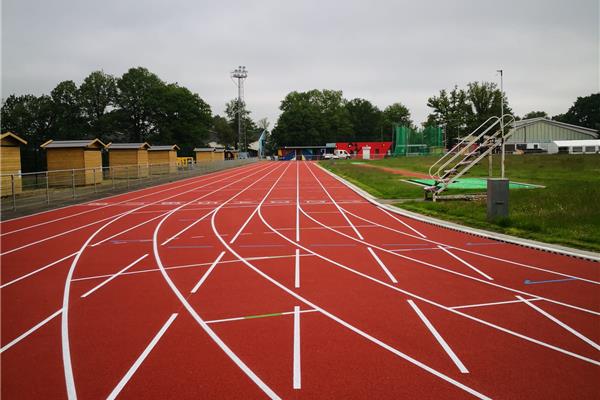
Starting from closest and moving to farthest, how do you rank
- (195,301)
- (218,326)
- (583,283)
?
1. (218,326)
2. (195,301)
3. (583,283)

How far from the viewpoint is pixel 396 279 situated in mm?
7965

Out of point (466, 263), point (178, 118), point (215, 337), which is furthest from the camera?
point (178, 118)

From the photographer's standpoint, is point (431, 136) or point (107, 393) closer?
point (107, 393)

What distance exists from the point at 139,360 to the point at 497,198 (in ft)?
37.8

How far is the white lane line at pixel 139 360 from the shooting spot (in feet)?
14.1

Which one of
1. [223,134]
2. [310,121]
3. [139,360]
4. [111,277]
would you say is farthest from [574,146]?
[223,134]

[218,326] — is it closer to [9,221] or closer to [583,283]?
[583,283]

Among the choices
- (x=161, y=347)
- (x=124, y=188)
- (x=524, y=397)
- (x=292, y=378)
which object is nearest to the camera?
(x=524, y=397)

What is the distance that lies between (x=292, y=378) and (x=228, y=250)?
20.6 ft

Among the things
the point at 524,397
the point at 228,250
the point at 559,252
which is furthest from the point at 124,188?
the point at 524,397

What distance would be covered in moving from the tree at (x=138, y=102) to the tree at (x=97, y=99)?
1621 mm

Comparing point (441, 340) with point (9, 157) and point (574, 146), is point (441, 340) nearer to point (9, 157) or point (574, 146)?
point (9, 157)

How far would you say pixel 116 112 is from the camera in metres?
73.7

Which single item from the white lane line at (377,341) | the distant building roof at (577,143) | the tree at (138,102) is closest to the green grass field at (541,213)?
the white lane line at (377,341)
